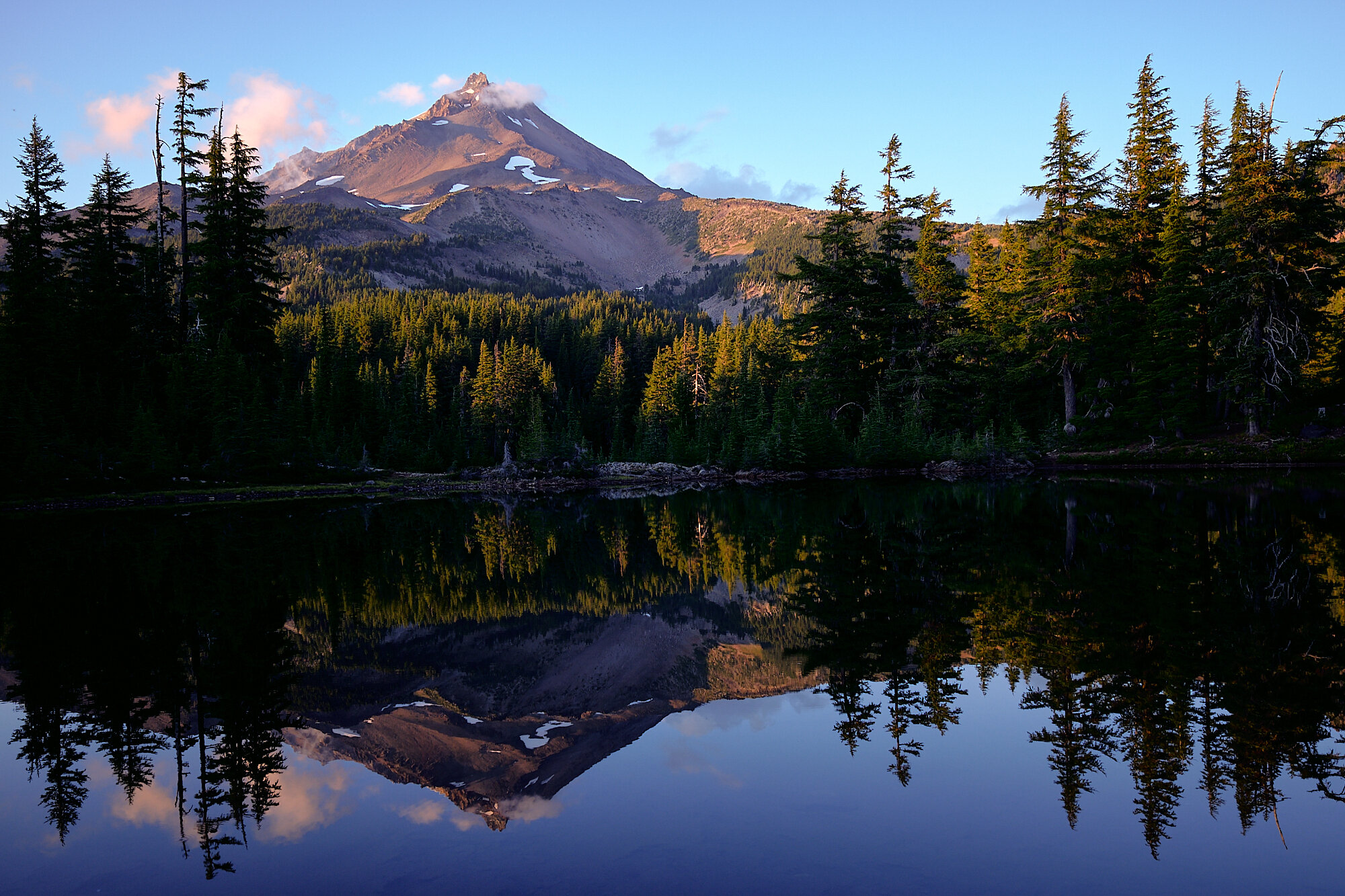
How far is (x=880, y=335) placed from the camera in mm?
56781

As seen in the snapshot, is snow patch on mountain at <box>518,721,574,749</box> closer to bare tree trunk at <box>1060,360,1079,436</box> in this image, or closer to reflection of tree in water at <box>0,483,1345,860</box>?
reflection of tree in water at <box>0,483,1345,860</box>

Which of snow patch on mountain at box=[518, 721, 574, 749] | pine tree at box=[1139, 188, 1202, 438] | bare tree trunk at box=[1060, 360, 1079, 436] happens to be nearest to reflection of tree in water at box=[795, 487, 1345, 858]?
snow patch on mountain at box=[518, 721, 574, 749]

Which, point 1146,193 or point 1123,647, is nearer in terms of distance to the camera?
point 1123,647

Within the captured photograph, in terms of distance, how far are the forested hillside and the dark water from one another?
1031 inches

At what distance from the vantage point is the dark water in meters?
5.09

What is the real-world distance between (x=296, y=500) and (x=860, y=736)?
37612 millimetres

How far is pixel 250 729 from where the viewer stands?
764 centimetres

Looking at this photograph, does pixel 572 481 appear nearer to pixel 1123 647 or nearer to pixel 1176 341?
pixel 1176 341

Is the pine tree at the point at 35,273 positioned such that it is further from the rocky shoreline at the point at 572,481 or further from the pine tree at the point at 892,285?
the pine tree at the point at 892,285

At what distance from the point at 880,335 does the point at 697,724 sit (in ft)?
171

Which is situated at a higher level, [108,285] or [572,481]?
[108,285]

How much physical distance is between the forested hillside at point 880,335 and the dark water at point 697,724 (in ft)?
85.9

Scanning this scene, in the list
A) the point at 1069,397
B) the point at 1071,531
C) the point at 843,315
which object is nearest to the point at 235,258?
the point at 843,315

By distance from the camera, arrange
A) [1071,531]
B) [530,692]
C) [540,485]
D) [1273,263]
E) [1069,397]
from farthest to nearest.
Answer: [540,485], [1069,397], [1273,263], [1071,531], [530,692]
